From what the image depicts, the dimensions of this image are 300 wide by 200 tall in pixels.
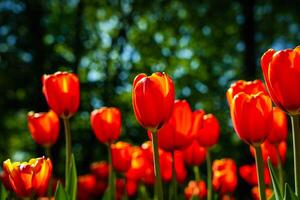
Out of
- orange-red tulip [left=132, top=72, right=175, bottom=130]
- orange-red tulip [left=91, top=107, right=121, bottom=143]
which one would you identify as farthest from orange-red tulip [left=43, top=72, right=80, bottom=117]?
orange-red tulip [left=132, top=72, right=175, bottom=130]

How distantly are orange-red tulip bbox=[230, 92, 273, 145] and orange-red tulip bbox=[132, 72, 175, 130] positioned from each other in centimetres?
22

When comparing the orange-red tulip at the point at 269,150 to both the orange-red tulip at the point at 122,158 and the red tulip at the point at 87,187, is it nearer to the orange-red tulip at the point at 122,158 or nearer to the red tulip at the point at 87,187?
the orange-red tulip at the point at 122,158

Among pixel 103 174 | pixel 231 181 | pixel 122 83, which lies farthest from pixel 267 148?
pixel 122 83

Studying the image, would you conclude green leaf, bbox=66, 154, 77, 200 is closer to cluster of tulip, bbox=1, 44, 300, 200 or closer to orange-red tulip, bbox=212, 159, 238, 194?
cluster of tulip, bbox=1, 44, 300, 200

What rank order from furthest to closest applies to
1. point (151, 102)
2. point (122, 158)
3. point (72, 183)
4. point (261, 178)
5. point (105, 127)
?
point (122, 158), point (105, 127), point (72, 183), point (151, 102), point (261, 178)

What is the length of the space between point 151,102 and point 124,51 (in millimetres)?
10019

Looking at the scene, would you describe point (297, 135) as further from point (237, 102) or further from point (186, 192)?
point (186, 192)

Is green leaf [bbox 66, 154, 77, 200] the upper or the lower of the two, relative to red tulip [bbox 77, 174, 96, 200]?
upper

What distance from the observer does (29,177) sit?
2.05 metres

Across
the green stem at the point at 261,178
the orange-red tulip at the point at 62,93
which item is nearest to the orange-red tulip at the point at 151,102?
the green stem at the point at 261,178

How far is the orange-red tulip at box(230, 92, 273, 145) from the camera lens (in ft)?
5.77

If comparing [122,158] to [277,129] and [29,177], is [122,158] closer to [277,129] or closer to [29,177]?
[277,129]

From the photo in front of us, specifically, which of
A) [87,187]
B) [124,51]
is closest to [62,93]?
[87,187]

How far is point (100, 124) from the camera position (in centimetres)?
281
